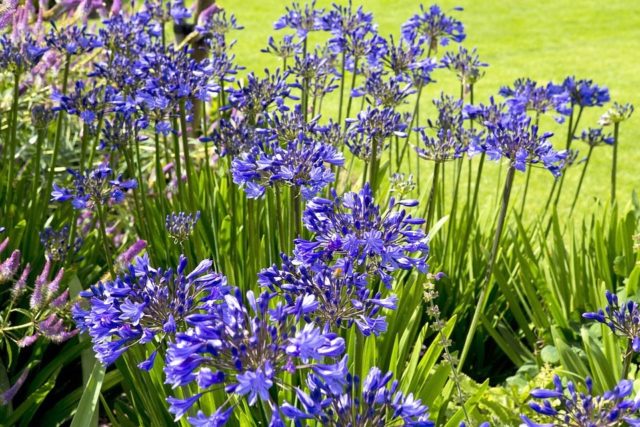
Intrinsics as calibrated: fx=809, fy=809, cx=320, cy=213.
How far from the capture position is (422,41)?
4.01 metres

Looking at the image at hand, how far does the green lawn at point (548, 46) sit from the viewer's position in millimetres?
8172

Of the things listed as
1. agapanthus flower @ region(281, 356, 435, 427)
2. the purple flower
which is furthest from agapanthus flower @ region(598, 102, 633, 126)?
the purple flower

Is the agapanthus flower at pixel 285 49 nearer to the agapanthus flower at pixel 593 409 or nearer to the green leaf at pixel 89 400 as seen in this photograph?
the green leaf at pixel 89 400

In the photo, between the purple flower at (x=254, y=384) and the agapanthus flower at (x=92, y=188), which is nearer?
the purple flower at (x=254, y=384)

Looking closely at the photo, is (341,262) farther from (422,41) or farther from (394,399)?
(422,41)

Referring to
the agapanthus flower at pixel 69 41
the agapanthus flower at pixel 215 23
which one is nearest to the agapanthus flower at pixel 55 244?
the agapanthus flower at pixel 69 41

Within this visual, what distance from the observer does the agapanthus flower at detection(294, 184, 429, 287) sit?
1.81 m

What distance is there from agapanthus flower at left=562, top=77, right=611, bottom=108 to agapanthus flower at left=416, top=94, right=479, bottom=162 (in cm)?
63

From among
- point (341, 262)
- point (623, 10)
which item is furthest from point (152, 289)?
point (623, 10)

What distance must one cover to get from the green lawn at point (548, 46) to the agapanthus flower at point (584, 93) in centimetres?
301

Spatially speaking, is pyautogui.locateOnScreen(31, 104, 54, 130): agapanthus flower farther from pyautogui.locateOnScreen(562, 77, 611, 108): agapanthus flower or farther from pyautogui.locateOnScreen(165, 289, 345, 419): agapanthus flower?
pyautogui.locateOnScreen(562, 77, 611, 108): agapanthus flower

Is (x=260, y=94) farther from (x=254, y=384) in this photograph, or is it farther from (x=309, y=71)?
(x=254, y=384)

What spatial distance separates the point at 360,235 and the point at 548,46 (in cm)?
1218

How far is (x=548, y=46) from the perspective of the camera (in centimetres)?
1314
